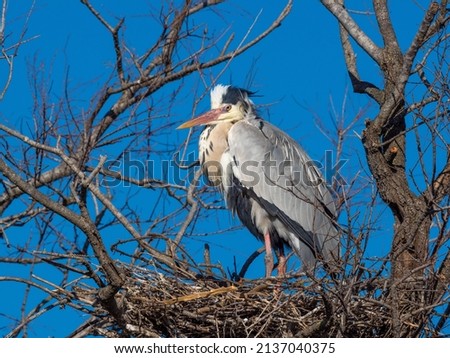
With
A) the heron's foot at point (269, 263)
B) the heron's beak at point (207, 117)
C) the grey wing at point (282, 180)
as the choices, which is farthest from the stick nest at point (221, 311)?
the heron's beak at point (207, 117)

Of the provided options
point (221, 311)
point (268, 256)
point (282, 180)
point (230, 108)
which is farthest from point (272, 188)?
point (221, 311)

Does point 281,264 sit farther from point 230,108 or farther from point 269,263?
point 230,108

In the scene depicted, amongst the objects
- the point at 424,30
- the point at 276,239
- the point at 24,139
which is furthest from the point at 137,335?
the point at 424,30

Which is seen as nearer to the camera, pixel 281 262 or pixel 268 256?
pixel 268 256

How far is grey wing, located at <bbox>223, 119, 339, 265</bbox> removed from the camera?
6.20m

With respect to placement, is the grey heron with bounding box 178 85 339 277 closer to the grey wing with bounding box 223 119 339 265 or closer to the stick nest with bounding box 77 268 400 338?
the grey wing with bounding box 223 119 339 265

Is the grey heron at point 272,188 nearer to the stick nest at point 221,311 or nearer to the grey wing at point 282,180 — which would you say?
the grey wing at point 282,180

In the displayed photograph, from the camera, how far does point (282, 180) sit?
6.34 metres

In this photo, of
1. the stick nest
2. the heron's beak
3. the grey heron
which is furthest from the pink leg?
the heron's beak

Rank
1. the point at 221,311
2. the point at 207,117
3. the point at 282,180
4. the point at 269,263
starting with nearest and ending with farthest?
1. the point at 221,311
2. the point at 269,263
3. the point at 282,180
4. the point at 207,117

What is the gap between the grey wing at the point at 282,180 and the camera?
6203 millimetres

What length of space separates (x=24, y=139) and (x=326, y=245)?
7.27 ft

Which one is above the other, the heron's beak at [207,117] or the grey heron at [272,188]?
the heron's beak at [207,117]
